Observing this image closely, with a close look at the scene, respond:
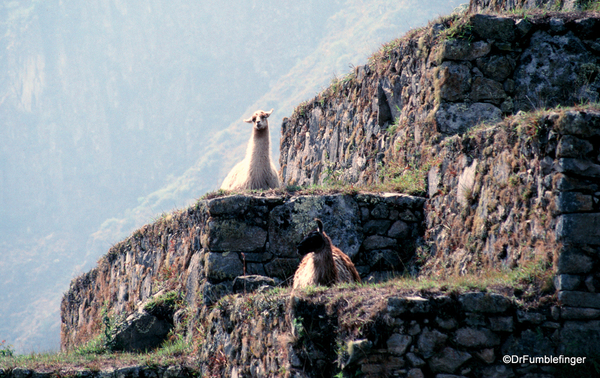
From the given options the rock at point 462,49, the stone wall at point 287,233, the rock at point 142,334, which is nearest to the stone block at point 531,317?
the stone wall at point 287,233

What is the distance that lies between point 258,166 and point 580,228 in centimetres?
652

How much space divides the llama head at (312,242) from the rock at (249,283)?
83 cm

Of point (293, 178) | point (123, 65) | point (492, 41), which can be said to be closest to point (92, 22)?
point (123, 65)

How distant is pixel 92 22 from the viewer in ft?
360

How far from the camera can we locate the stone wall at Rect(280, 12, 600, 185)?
27.1ft

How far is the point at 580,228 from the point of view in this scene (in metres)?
4.90

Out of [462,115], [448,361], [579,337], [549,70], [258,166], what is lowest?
[448,361]

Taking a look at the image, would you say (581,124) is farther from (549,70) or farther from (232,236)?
(232,236)

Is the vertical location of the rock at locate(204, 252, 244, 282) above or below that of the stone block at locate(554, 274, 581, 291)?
above

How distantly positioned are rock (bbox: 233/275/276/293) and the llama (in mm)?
3034

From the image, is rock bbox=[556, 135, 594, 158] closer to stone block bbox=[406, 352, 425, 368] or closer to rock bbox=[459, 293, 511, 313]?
rock bbox=[459, 293, 511, 313]

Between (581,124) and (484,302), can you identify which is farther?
(581,124)

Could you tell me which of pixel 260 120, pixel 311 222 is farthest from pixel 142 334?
pixel 260 120

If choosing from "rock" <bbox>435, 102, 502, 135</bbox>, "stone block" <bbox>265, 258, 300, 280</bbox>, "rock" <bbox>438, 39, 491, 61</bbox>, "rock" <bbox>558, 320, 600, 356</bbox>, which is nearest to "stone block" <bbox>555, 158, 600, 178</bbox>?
"rock" <bbox>558, 320, 600, 356</bbox>
